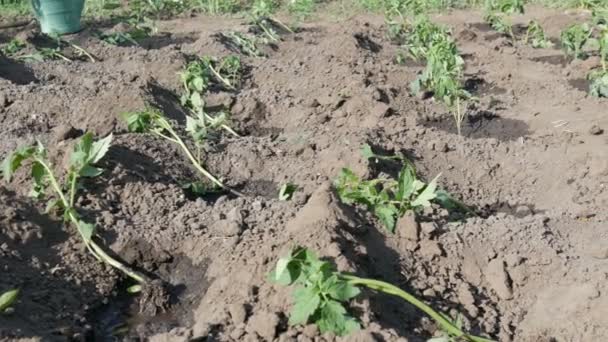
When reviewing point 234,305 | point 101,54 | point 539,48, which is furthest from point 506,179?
point 101,54

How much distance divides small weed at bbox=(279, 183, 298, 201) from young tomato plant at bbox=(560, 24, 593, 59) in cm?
410

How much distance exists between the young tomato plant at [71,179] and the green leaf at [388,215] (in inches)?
42.9

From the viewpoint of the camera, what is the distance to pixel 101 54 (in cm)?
789

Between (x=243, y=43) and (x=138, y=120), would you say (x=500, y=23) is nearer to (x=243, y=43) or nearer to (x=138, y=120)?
(x=243, y=43)

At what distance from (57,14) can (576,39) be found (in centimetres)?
533

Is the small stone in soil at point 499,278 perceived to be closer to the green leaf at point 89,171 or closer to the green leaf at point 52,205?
the green leaf at point 89,171

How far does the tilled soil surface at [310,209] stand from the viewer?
10.8 ft

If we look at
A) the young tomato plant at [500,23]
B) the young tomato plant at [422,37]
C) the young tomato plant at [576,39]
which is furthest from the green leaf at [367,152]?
the young tomato plant at [500,23]

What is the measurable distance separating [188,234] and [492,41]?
18.5 ft

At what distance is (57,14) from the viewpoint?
8.81 metres

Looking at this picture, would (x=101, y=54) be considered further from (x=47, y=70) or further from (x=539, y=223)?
(x=539, y=223)

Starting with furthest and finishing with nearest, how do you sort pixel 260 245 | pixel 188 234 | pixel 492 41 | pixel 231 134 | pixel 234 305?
pixel 492 41 < pixel 231 134 < pixel 188 234 < pixel 260 245 < pixel 234 305

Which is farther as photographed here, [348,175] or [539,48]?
[539,48]

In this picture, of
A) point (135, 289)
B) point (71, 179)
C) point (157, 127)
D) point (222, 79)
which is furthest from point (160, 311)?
point (222, 79)
